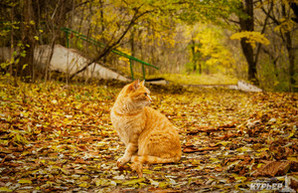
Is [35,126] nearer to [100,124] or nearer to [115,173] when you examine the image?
[100,124]

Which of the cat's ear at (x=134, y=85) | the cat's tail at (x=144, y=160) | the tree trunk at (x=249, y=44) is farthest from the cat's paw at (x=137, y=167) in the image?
the tree trunk at (x=249, y=44)

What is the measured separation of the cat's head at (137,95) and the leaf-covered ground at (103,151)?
107 cm

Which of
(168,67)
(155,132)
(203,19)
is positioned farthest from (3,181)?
(168,67)

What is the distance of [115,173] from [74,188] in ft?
2.51

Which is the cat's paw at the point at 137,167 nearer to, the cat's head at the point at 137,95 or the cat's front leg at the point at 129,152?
the cat's front leg at the point at 129,152

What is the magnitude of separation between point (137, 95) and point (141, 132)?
66cm

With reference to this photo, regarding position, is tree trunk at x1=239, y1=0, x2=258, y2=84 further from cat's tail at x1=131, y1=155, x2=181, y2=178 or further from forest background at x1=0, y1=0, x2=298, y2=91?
cat's tail at x1=131, y1=155, x2=181, y2=178

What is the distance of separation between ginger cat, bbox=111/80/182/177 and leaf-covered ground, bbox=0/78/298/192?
0.21 m

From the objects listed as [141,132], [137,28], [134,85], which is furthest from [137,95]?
[137,28]

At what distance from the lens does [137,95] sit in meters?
3.92

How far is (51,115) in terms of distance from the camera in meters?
7.07

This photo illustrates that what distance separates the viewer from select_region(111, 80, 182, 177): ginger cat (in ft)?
12.8

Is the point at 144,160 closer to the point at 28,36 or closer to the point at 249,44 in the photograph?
the point at 28,36

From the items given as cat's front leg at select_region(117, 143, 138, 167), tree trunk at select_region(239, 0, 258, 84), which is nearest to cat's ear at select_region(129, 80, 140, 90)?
cat's front leg at select_region(117, 143, 138, 167)
